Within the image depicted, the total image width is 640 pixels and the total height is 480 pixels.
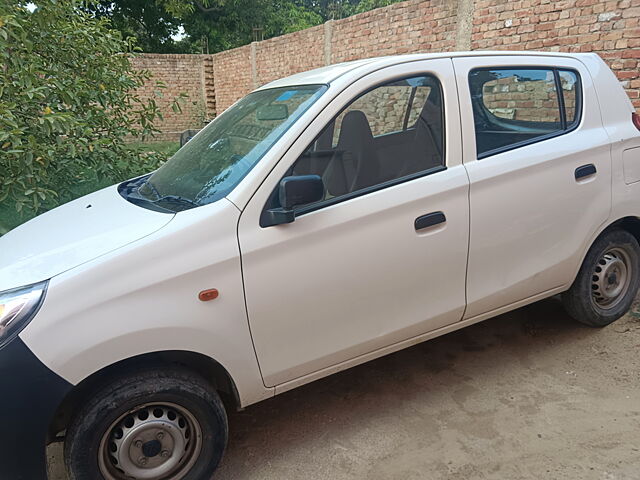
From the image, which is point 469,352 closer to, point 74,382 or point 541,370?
point 541,370

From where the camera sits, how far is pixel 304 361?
96.6 inches

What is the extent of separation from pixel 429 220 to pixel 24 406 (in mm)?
1979

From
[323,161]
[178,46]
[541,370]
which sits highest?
[178,46]

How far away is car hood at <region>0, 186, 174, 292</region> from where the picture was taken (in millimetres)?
Answer: 2064

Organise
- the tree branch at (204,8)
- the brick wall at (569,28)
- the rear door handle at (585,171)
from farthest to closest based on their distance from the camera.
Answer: the tree branch at (204,8) < the brick wall at (569,28) < the rear door handle at (585,171)

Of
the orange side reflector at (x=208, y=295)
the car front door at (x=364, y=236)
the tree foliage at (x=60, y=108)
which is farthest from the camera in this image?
the tree foliage at (x=60, y=108)

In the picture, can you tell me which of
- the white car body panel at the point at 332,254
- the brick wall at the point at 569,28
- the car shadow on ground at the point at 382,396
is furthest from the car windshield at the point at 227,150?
the brick wall at the point at 569,28

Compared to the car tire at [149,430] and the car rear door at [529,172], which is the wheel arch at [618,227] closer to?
the car rear door at [529,172]

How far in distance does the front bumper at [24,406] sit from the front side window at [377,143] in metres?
1.30

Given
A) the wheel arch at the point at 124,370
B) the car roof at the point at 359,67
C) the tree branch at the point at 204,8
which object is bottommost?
the wheel arch at the point at 124,370

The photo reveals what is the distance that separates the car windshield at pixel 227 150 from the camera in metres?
2.41

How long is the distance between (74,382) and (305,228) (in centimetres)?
114

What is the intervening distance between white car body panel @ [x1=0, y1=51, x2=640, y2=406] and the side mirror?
63mm

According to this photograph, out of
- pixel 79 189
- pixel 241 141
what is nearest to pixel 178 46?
pixel 79 189
